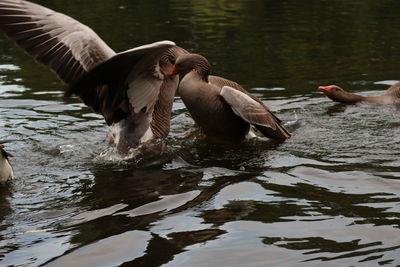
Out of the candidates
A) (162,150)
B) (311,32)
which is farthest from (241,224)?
(311,32)

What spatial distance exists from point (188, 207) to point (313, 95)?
510 centimetres

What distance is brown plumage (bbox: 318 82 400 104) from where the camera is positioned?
32.2 feet

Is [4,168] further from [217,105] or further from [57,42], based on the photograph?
[217,105]

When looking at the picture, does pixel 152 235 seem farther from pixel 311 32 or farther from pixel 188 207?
pixel 311 32

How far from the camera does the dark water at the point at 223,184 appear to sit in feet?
17.0

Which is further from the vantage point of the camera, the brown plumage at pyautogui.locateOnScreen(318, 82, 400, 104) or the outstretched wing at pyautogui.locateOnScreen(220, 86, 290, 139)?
the brown plumage at pyautogui.locateOnScreen(318, 82, 400, 104)

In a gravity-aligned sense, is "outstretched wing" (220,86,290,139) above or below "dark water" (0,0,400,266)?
above

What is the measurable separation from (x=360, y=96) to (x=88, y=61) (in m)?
4.35

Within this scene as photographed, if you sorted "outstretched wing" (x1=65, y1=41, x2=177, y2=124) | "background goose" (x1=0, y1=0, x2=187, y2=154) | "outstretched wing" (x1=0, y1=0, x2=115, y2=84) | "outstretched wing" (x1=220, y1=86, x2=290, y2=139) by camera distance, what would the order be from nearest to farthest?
"outstretched wing" (x1=65, y1=41, x2=177, y2=124) → "background goose" (x1=0, y1=0, x2=187, y2=154) → "outstretched wing" (x1=0, y1=0, x2=115, y2=84) → "outstretched wing" (x1=220, y1=86, x2=290, y2=139)

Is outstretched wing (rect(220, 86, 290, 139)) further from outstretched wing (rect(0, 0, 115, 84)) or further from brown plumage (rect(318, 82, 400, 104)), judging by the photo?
brown plumage (rect(318, 82, 400, 104))

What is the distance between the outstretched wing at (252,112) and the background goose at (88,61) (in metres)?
0.86

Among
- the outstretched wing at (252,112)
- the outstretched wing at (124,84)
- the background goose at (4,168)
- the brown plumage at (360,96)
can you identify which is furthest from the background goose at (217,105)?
the background goose at (4,168)

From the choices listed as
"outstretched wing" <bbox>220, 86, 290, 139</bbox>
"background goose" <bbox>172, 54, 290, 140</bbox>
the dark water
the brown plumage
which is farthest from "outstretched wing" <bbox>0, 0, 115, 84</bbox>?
the brown plumage

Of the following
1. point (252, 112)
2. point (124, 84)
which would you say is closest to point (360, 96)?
point (252, 112)
